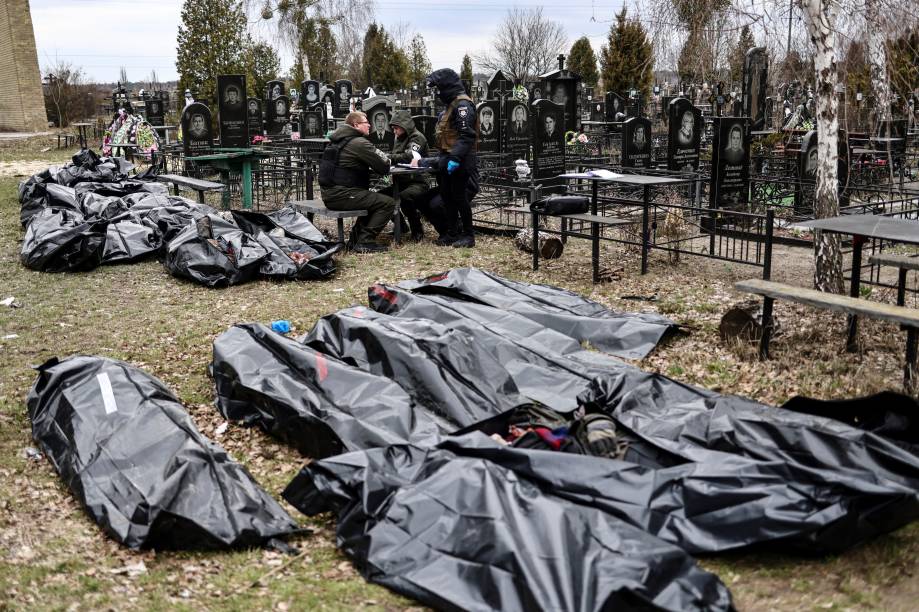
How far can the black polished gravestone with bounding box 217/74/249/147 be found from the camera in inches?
625

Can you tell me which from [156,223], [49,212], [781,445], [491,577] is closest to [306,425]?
[491,577]

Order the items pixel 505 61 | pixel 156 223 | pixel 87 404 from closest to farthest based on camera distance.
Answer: pixel 87 404, pixel 156 223, pixel 505 61

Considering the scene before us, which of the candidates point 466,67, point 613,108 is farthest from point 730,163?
point 466,67

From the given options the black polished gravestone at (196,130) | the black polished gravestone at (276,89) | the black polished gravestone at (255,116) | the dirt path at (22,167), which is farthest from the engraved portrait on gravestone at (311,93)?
the black polished gravestone at (196,130)

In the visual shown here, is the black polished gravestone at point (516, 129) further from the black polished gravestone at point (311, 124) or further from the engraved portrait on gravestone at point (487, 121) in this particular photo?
the black polished gravestone at point (311, 124)

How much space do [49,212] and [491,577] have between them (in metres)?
9.96

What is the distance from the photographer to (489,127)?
16.1 m

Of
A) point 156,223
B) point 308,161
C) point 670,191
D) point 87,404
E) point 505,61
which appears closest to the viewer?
point 87,404

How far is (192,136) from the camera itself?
15445mm

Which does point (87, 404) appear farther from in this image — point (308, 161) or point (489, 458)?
point (308, 161)

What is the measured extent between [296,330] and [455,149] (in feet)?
12.6

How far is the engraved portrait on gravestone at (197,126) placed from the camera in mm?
15419

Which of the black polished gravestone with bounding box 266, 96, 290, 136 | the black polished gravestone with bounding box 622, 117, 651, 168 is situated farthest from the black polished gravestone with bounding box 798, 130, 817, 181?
the black polished gravestone with bounding box 266, 96, 290, 136

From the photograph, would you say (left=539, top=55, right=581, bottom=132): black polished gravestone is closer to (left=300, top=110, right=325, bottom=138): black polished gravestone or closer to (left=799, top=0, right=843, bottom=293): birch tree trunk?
(left=300, top=110, right=325, bottom=138): black polished gravestone
